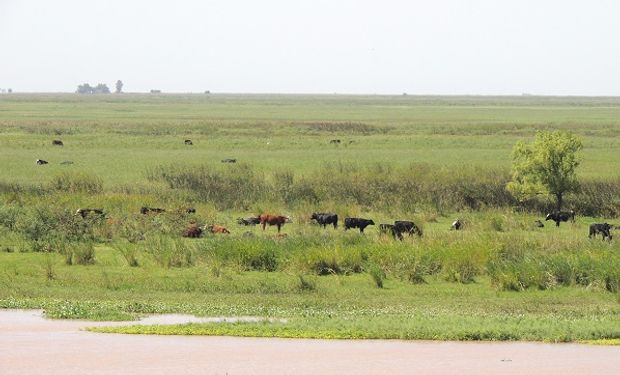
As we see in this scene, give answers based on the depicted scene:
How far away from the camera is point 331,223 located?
36.9 meters

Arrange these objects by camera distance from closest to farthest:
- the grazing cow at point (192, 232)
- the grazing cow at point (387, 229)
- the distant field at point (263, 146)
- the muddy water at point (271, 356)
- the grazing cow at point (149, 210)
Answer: the muddy water at point (271, 356) → the grazing cow at point (387, 229) → the grazing cow at point (192, 232) → the grazing cow at point (149, 210) → the distant field at point (263, 146)

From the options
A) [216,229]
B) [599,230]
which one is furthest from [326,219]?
[599,230]

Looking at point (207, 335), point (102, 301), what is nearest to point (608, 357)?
point (207, 335)

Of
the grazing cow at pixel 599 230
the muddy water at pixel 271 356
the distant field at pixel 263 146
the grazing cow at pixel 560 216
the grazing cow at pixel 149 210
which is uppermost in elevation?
the muddy water at pixel 271 356

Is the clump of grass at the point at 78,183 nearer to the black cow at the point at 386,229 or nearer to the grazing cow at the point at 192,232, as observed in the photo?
the grazing cow at the point at 192,232

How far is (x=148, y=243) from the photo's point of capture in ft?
99.8

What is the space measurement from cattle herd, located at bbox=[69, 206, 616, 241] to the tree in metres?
2.71

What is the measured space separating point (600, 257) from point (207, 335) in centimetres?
1176

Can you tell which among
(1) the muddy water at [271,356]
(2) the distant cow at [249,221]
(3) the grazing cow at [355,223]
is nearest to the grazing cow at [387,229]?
(3) the grazing cow at [355,223]

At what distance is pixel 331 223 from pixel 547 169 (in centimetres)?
1026

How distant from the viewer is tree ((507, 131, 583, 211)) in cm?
4203

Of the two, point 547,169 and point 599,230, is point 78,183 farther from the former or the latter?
point 599,230

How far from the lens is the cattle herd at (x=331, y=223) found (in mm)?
33188

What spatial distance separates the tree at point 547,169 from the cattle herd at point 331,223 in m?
2.71
